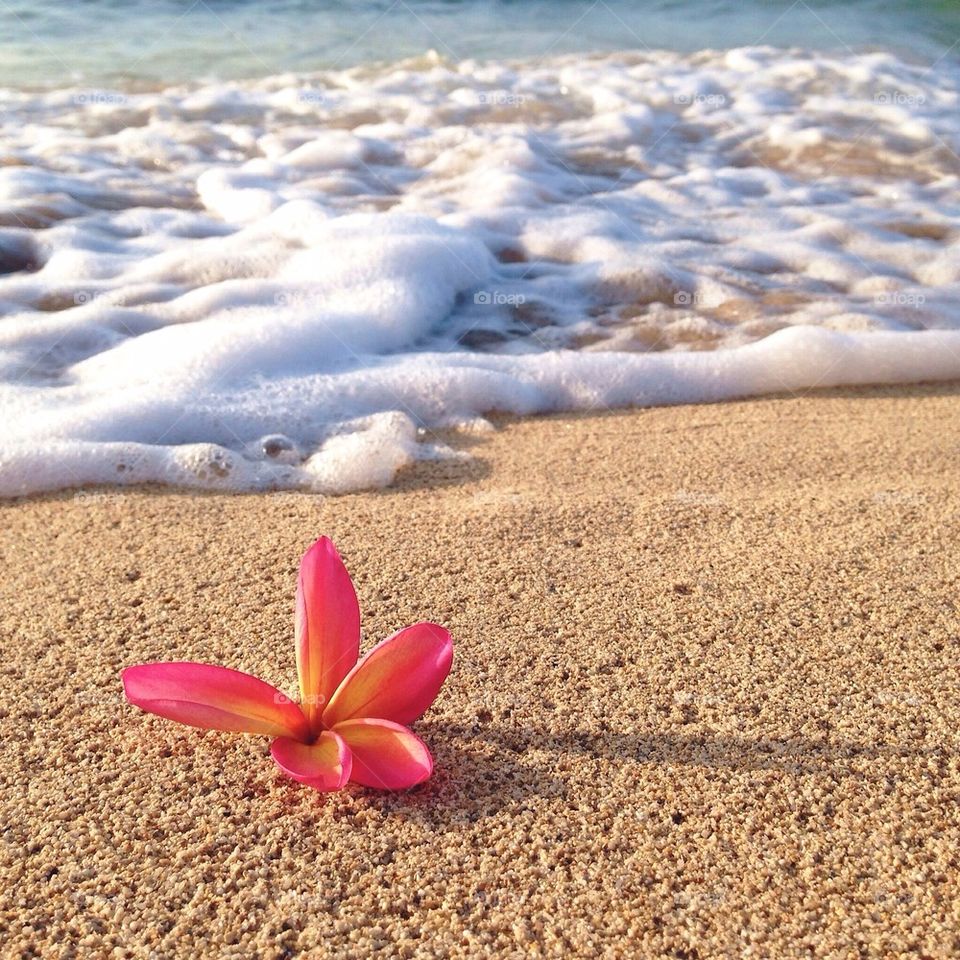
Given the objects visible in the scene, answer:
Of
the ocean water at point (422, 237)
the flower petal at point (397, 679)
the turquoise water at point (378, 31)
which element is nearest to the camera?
the flower petal at point (397, 679)

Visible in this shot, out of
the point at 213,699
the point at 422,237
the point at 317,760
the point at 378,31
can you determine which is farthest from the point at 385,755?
the point at 378,31

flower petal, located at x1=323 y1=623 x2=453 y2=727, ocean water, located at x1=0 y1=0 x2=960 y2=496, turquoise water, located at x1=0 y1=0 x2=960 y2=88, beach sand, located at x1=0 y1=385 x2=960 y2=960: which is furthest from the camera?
turquoise water, located at x1=0 y1=0 x2=960 y2=88

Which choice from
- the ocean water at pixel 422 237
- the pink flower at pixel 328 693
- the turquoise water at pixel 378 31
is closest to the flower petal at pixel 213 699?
the pink flower at pixel 328 693

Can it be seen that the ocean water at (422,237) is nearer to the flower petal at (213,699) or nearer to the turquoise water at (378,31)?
the turquoise water at (378,31)

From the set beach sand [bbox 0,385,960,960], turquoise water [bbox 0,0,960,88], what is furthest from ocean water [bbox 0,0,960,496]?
beach sand [bbox 0,385,960,960]

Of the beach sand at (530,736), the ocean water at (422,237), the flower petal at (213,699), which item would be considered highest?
the flower petal at (213,699)

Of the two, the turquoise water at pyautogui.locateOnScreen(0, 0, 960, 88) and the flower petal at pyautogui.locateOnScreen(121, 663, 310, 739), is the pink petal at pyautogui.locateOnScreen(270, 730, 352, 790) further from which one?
the turquoise water at pyautogui.locateOnScreen(0, 0, 960, 88)
